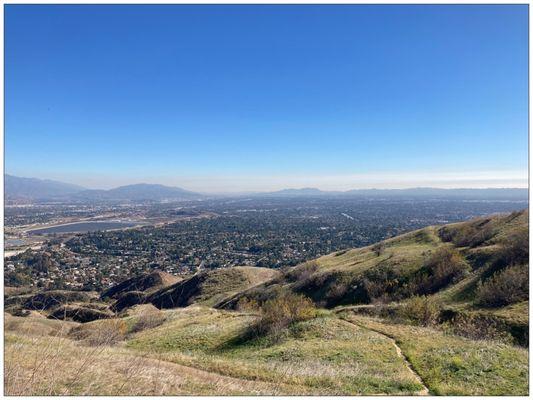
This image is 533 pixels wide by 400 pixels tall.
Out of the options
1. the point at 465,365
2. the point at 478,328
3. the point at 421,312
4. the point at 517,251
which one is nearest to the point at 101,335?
the point at 465,365

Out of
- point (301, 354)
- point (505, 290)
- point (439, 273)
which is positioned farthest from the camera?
point (439, 273)

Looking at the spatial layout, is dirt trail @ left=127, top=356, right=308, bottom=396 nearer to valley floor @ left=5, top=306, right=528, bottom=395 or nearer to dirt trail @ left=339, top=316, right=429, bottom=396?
valley floor @ left=5, top=306, right=528, bottom=395

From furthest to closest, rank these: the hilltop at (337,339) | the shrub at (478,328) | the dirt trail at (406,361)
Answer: the shrub at (478,328) → the dirt trail at (406,361) → the hilltop at (337,339)

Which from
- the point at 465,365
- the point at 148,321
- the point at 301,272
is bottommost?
the point at 301,272

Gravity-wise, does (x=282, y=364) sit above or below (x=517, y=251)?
below

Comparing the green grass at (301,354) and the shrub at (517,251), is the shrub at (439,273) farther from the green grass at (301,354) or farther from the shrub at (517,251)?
the green grass at (301,354)

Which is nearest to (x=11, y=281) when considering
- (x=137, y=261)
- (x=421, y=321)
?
(x=137, y=261)

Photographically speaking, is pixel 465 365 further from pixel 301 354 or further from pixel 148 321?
pixel 148 321

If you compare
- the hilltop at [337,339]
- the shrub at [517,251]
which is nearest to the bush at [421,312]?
the hilltop at [337,339]
